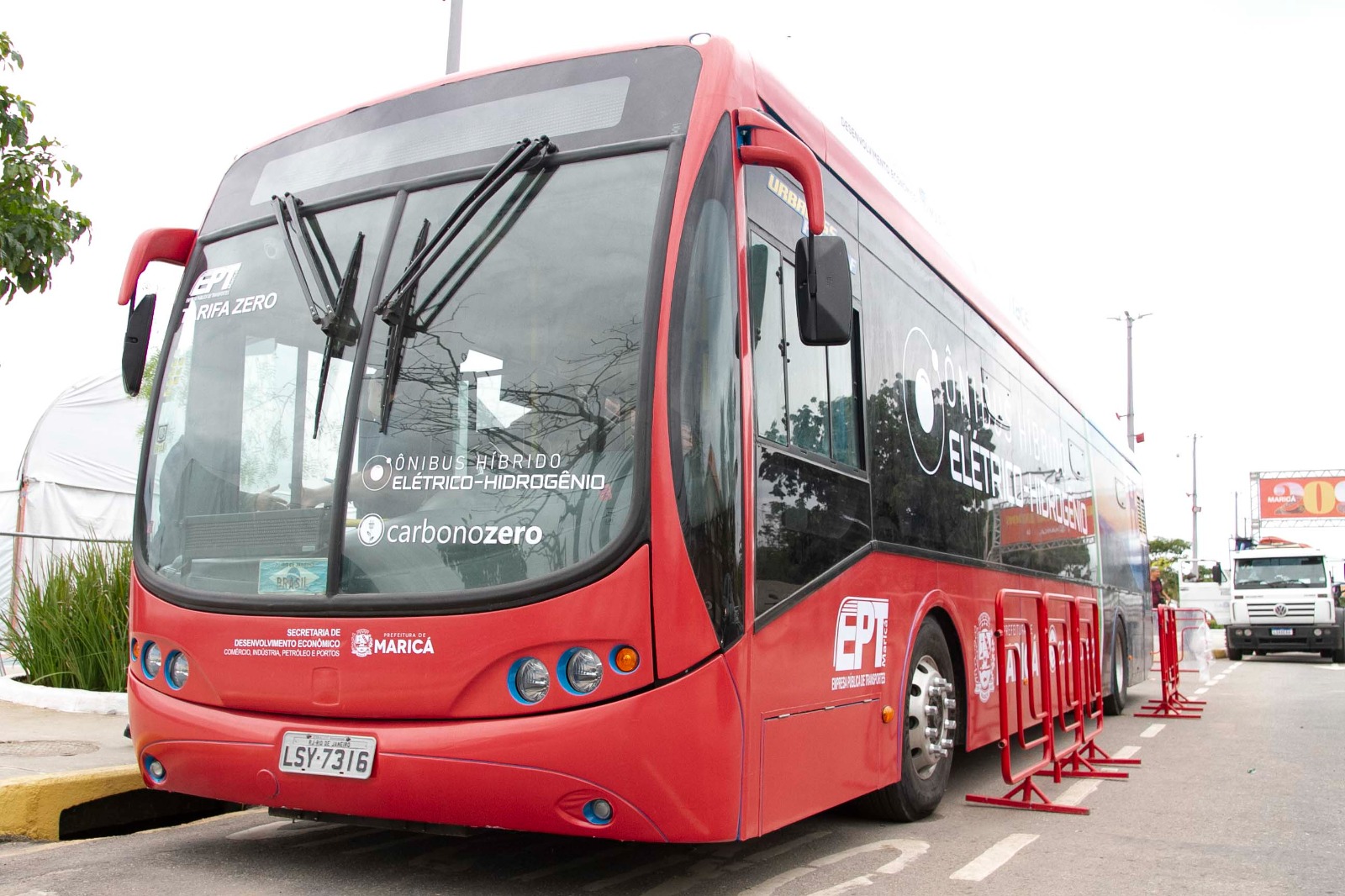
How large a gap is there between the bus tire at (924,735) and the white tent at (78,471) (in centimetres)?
1709

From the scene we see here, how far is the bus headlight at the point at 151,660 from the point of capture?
4766 mm

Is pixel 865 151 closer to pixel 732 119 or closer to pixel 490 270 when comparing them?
pixel 732 119

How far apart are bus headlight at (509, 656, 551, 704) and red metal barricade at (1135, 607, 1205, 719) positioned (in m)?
11.2

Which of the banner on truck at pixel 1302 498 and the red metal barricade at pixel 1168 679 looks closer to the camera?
the red metal barricade at pixel 1168 679

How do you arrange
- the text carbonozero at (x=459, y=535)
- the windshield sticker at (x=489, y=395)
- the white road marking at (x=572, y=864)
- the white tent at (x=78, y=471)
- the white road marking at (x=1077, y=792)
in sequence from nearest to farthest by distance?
the text carbonozero at (x=459, y=535) → the windshield sticker at (x=489, y=395) → the white road marking at (x=572, y=864) → the white road marking at (x=1077, y=792) → the white tent at (x=78, y=471)

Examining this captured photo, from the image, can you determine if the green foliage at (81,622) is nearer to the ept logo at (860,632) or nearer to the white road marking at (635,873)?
the white road marking at (635,873)

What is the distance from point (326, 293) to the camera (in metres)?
4.71

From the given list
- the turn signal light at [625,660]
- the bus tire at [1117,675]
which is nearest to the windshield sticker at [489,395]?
the turn signal light at [625,660]

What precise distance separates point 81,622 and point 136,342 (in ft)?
19.4

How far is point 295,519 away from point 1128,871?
3.92 m

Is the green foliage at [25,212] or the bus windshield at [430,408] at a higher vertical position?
the green foliage at [25,212]

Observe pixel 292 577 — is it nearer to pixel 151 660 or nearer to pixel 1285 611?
pixel 151 660

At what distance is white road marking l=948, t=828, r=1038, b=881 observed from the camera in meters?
5.11

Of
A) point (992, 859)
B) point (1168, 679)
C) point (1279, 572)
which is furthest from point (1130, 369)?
point (992, 859)
